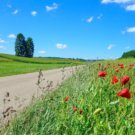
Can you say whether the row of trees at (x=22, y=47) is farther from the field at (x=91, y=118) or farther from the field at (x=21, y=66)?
the field at (x=91, y=118)

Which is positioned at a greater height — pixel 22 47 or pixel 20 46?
pixel 20 46

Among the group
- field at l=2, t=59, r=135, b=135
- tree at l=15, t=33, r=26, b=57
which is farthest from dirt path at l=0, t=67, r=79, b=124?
tree at l=15, t=33, r=26, b=57

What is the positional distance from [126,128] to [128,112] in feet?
2.61

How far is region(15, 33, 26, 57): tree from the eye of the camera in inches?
6176

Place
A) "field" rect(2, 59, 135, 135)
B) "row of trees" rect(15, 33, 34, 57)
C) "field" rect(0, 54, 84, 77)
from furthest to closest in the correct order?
"row of trees" rect(15, 33, 34, 57) < "field" rect(0, 54, 84, 77) < "field" rect(2, 59, 135, 135)

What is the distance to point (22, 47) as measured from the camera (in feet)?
519

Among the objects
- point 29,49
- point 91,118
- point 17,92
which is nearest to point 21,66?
point 17,92

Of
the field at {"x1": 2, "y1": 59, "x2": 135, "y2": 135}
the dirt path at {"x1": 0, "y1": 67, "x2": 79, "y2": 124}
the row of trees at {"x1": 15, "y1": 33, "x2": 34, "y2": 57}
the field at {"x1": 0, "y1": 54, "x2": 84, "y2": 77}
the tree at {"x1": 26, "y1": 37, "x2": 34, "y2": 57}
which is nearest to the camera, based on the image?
the field at {"x1": 2, "y1": 59, "x2": 135, "y2": 135}

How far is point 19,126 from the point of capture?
20.2 feet

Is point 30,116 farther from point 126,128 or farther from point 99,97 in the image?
point 126,128

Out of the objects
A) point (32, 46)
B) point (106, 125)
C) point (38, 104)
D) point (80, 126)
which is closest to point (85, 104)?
point (80, 126)

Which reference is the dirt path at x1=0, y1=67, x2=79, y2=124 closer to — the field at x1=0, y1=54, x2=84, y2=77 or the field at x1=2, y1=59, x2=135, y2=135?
the field at x1=2, y1=59, x2=135, y2=135

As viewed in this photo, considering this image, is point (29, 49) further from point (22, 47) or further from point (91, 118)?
point (91, 118)

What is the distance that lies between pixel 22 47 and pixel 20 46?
776 mm
